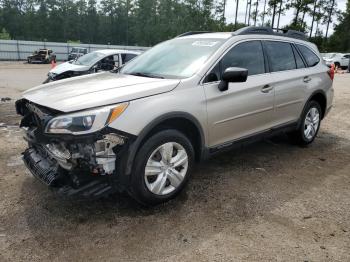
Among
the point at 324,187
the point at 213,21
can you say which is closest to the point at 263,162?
the point at 324,187

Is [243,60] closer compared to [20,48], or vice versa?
[243,60]

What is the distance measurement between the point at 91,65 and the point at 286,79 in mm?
7711

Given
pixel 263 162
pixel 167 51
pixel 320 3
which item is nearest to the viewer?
pixel 167 51

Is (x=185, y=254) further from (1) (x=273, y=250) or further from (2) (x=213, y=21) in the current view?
(2) (x=213, y=21)

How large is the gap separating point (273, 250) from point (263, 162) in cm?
Answer: 224

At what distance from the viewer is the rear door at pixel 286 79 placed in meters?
4.91

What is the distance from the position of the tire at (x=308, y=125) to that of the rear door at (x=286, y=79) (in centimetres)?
24

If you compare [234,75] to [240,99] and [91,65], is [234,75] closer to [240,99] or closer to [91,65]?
[240,99]

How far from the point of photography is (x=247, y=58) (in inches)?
180

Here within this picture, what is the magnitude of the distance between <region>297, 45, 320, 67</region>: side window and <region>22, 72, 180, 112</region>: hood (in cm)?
280

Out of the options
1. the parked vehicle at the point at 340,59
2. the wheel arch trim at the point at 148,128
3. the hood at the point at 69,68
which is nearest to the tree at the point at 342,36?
the parked vehicle at the point at 340,59

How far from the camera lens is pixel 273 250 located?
9.89 ft

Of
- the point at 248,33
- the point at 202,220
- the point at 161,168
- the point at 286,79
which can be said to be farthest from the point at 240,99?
the point at 202,220

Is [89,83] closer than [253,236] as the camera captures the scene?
No
